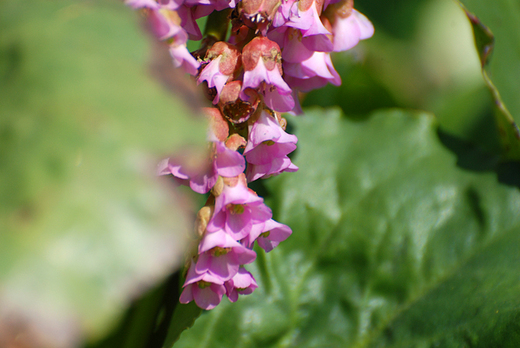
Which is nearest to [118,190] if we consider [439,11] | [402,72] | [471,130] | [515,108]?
[515,108]

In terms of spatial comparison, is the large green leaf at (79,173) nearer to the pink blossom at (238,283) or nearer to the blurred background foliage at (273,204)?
the blurred background foliage at (273,204)

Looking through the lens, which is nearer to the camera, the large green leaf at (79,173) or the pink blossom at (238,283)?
the large green leaf at (79,173)

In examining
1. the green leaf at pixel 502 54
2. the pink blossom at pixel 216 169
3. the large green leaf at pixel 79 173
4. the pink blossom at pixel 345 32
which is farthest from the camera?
the green leaf at pixel 502 54

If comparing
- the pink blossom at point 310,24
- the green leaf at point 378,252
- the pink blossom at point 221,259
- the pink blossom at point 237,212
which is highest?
the pink blossom at point 310,24

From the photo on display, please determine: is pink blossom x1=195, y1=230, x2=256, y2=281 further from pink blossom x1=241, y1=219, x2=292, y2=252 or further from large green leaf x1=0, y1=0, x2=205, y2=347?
large green leaf x1=0, y1=0, x2=205, y2=347

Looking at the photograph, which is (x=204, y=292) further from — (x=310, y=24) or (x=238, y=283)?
(x=310, y=24)

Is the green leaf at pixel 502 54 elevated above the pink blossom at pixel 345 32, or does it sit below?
below

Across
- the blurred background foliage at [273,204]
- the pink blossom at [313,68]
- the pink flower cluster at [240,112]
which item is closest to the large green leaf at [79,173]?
the blurred background foliage at [273,204]

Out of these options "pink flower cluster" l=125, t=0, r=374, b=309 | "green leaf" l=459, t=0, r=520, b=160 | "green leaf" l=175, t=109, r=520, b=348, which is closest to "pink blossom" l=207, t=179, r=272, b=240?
"pink flower cluster" l=125, t=0, r=374, b=309
